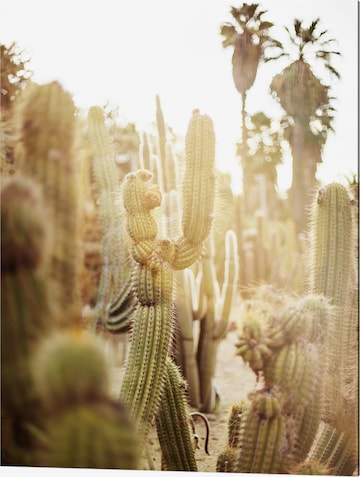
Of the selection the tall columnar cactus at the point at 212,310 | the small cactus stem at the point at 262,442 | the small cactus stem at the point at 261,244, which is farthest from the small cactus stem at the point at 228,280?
the small cactus stem at the point at 262,442

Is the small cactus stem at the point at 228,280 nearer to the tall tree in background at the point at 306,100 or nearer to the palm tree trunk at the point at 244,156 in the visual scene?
the palm tree trunk at the point at 244,156

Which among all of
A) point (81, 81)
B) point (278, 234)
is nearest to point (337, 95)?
point (278, 234)

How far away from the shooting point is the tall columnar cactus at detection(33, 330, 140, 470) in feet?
6.45

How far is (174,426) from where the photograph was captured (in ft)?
9.87

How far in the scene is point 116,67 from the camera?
11.0 feet

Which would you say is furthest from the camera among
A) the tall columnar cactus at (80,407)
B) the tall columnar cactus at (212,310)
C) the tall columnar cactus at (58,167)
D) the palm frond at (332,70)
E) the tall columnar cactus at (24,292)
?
the tall columnar cactus at (212,310)

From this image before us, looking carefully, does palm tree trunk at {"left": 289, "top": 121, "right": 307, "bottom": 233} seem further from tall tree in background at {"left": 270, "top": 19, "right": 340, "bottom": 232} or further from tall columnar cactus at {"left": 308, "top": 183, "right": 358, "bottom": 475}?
tall columnar cactus at {"left": 308, "top": 183, "right": 358, "bottom": 475}

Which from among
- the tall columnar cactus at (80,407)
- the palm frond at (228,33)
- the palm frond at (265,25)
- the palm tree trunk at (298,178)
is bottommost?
the tall columnar cactus at (80,407)

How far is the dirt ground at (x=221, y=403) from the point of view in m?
3.04

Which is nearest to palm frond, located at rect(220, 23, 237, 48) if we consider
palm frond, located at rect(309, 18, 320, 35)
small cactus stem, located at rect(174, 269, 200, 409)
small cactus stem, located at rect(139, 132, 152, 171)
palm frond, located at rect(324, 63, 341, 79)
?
palm frond, located at rect(309, 18, 320, 35)

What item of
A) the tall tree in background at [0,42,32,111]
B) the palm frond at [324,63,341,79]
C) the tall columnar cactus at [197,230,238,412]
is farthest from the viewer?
the tall columnar cactus at [197,230,238,412]

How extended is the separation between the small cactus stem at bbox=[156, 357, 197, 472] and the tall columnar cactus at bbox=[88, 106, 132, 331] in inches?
18.3

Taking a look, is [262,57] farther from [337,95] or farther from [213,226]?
[213,226]

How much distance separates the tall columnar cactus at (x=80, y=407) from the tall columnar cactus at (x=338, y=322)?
131 cm
